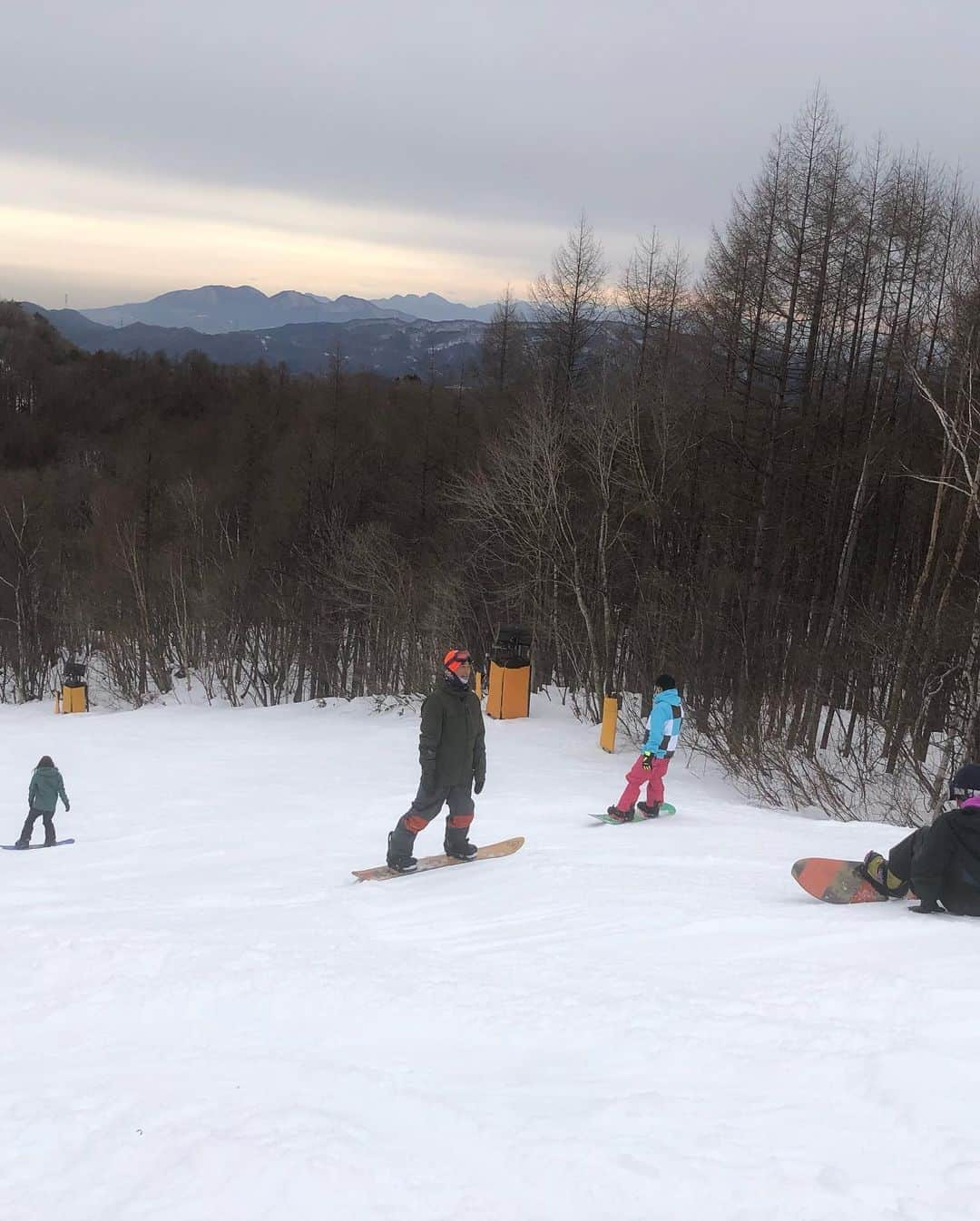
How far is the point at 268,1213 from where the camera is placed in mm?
3295

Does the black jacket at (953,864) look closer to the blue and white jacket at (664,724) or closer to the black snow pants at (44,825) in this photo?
the blue and white jacket at (664,724)

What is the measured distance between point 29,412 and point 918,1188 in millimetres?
85037

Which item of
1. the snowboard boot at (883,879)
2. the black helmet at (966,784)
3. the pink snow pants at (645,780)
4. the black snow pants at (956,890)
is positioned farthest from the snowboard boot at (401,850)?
the black helmet at (966,784)

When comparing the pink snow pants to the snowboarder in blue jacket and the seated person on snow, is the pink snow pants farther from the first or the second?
the seated person on snow

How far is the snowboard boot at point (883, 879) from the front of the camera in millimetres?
6590

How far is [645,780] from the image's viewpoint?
10.1 m

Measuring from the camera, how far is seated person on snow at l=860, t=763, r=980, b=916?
19.8 feet

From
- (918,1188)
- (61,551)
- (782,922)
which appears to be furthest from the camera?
(61,551)

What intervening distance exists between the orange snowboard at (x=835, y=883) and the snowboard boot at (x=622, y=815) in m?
3.23

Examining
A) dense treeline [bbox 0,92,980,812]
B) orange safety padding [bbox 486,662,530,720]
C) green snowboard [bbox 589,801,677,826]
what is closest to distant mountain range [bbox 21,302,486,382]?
dense treeline [bbox 0,92,980,812]

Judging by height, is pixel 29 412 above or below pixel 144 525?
above

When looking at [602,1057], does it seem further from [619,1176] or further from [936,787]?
[936,787]

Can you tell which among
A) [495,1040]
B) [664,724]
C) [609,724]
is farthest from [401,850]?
[609,724]

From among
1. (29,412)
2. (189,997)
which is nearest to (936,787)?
(189,997)
